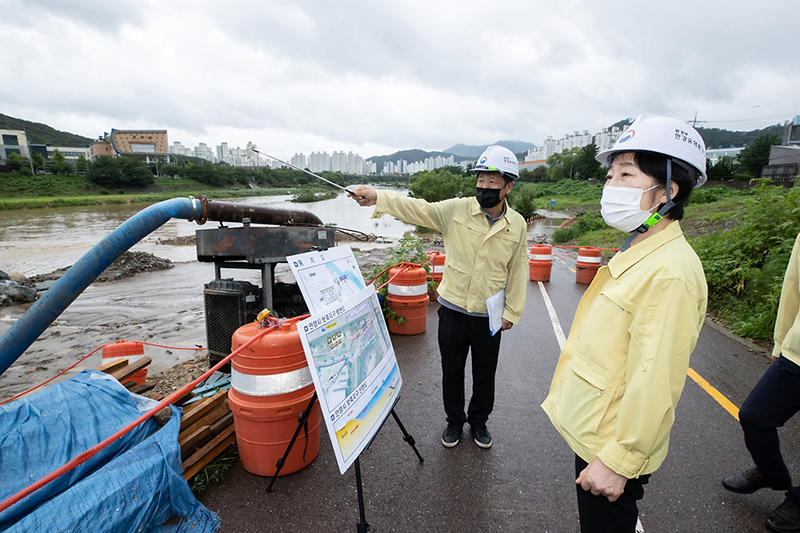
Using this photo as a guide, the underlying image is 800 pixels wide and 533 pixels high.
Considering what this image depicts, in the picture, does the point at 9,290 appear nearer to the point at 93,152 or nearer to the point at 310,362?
the point at 310,362

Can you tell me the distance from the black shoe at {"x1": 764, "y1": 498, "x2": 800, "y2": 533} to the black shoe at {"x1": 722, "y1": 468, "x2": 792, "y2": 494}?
0.11 metres

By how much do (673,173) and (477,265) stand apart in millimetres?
1558

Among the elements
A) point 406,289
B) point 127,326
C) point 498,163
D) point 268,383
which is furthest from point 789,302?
point 127,326

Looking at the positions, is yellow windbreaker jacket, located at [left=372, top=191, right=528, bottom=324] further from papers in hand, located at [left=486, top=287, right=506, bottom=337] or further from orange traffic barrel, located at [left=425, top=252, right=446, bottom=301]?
orange traffic barrel, located at [left=425, top=252, right=446, bottom=301]

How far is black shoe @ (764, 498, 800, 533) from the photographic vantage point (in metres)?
2.37

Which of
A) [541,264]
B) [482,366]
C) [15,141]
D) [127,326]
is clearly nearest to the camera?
[482,366]

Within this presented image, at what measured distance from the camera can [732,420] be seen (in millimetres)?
3648

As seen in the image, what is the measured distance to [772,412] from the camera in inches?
94.3

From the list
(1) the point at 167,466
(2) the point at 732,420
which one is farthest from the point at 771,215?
(1) the point at 167,466

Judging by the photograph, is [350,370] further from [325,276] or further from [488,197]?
[488,197]

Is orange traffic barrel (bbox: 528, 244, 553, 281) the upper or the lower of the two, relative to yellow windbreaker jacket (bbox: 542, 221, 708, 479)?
lower

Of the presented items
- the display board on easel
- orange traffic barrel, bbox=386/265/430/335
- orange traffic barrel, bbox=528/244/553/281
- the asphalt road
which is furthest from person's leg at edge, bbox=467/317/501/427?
orange traffic barrel, bbox=528/244/553/281

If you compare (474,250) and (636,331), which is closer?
(636,331)

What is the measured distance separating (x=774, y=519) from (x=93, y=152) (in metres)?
Result: 147
